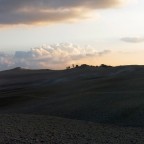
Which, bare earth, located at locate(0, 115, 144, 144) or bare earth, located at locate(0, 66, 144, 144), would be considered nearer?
bare earth, located at locate(0, 115, 144, 144)

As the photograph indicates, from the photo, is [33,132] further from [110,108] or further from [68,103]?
[68,103]

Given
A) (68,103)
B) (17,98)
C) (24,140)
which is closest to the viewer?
(24,140)

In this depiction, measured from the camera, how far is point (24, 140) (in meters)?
21.0

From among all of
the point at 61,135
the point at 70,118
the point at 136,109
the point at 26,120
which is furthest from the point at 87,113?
the point at 61,135

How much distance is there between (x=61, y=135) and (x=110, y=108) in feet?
30.0

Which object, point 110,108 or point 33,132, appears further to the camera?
point 110,108

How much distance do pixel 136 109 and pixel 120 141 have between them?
7.77 metres

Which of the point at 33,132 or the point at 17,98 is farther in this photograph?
the point at 17,98

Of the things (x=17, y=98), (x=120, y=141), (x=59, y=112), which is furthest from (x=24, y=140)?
(x=17, y=98)

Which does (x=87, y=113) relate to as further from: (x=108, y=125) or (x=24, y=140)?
(x=24, y=140)

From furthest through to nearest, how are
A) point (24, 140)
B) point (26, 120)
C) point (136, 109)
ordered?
point (136, 109), point (26, 120), point (24, 140)

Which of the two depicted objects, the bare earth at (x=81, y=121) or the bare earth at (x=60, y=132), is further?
the bare earth at (x=81, y=121)

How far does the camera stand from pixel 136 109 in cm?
2942

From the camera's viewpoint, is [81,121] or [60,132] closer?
[60,132]
